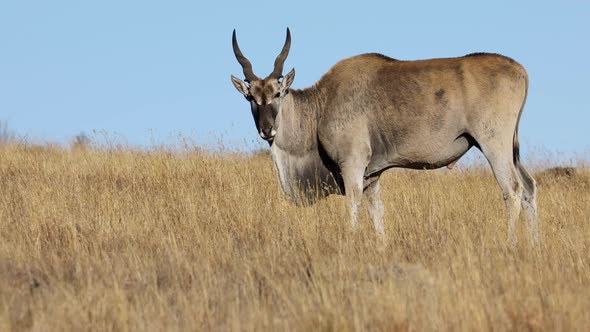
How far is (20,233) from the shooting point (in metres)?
10.6

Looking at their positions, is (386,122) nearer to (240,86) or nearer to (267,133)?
(267,133)

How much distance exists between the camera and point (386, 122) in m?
11.6

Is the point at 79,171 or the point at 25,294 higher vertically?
the point at 79,171

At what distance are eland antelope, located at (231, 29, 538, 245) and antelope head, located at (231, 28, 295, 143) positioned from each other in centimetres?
1

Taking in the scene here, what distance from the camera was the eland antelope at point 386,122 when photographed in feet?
36.9

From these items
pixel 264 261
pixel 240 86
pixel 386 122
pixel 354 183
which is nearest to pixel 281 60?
pixel 240 86

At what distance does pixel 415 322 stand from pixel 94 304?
2491 mm

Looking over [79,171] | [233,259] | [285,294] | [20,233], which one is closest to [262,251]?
[233,259]

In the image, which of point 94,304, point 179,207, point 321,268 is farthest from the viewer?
point 179,207

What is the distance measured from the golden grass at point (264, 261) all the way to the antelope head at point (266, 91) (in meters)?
1.15

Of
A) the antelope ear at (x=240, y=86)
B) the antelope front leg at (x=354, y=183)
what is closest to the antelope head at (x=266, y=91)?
the antelope ear at (x=240, y=86)

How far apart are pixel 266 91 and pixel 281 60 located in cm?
75

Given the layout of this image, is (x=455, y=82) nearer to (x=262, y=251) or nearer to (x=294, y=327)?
(x=262, y=251)

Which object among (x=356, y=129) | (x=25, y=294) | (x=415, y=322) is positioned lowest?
(x=415, y=322)
